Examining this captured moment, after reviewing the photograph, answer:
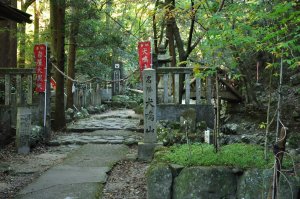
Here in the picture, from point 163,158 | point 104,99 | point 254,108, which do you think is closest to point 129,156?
point 163,158

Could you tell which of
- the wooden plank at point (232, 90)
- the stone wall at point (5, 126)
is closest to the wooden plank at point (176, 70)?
the wooden plank at point (232, 90)

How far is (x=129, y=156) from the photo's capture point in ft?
28.1

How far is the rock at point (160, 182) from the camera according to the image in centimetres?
484

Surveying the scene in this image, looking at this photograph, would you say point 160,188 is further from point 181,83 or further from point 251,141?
point 181,83

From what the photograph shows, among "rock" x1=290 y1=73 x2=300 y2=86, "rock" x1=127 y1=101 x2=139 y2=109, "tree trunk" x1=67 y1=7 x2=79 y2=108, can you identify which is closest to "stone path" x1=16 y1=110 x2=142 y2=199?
"tree trunk" x1=67 y1=7 x2=79 y2=108

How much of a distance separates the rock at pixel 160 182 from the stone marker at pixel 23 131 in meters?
5.46

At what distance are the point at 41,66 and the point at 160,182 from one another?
718 cm

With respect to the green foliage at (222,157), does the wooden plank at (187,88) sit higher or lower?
higher

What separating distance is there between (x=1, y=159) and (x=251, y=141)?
6227mm

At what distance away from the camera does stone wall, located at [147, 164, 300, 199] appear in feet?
14.3

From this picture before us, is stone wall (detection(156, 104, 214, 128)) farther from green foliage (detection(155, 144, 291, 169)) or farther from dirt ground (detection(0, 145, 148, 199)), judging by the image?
green foliage (detection(155, 144, 291, 169))

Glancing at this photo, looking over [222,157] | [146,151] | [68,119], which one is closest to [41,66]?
[68,119]

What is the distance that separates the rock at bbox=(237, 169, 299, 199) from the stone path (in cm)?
232

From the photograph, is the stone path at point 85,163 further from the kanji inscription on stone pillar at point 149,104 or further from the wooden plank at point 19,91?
the wooden plank at point 19,91
